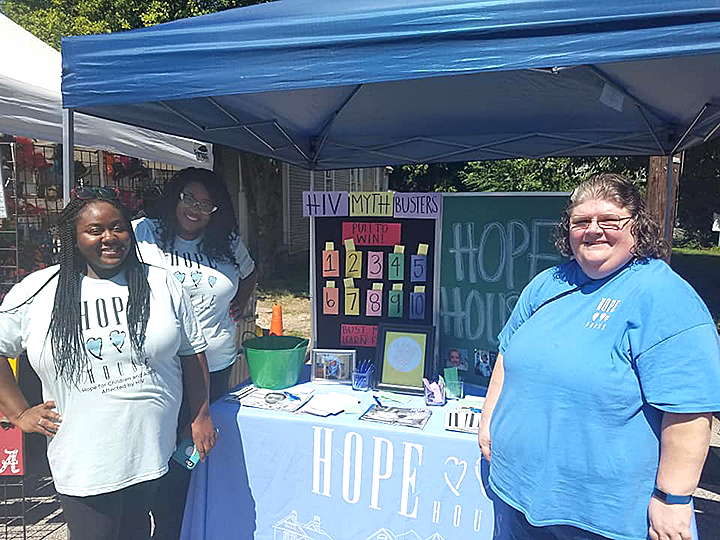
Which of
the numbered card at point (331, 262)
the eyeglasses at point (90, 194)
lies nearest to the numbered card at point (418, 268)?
the numbered card at point (331, 262)

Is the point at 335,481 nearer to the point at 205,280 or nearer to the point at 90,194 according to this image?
the point at 205,280

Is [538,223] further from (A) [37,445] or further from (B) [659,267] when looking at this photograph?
(A) [37,445]

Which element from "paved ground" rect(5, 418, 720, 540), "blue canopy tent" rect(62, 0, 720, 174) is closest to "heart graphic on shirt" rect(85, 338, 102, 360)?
"blue canopy tent" rect(62, 0, 720, 174)

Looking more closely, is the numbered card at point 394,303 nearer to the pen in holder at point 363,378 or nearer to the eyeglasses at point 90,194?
the pen in holder at point 363,378

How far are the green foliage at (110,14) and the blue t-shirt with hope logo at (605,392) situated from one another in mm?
7213

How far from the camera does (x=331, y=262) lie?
2.73 m

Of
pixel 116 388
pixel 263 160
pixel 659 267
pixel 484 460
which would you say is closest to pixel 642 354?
pixel 659 267

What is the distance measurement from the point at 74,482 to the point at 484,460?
1.31 meters

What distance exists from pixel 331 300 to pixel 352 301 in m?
0.11

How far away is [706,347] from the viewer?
1245 millimetres

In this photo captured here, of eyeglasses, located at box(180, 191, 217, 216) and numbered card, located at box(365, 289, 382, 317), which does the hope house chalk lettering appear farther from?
eyeglasses, located at box(180, 191, 217, 216)

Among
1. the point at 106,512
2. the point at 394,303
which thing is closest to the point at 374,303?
the point at 394,303

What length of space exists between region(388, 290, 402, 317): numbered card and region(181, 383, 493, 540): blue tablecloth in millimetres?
505

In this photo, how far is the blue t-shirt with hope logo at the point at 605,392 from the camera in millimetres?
1265
